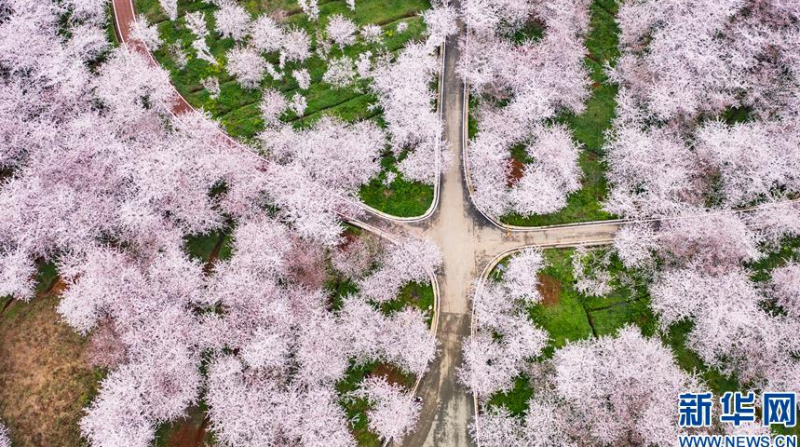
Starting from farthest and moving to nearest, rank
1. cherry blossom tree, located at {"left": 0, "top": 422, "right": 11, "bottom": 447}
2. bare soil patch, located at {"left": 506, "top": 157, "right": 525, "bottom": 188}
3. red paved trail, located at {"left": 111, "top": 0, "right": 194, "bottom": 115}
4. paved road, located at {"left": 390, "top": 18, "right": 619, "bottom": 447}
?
red paved trail, located at {"left": 111, "top": 0, "right": 194, "bottom": 115}
bare soil patch, located at {"left": 506, "top": 157, "right": 525, "bottom": 188}
paved road, located at {"left": 390, "top": 18, "right": 619, "bottom": 447}
cherry blossom tree, located at {"left": 0, "top": 422, "right": 11, "bottom": 447}

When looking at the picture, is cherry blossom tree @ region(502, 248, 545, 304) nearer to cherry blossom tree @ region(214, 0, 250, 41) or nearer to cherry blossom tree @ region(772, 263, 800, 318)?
cherry blossom tree @ region(772, 263, 800, 318)

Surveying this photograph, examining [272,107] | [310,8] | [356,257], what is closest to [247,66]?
[272,107]

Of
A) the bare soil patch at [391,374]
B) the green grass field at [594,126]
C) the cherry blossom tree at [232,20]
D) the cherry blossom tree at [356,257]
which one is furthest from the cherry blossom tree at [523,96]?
the cherry blossom tree at [232,20]

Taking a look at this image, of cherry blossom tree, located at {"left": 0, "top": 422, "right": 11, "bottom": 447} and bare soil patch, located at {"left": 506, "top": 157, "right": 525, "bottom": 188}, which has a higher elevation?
bare soil patch, located at {"left": 506, "top": 157, "right": 525, "bottom": 188}

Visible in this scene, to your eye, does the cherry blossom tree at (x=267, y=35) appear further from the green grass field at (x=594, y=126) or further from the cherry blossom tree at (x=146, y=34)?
the green grass field at (x=594, y=126)

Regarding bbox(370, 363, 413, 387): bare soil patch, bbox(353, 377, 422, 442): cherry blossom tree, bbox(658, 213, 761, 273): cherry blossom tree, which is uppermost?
bbox(658, 213, 761, 273): cherry blossom tree

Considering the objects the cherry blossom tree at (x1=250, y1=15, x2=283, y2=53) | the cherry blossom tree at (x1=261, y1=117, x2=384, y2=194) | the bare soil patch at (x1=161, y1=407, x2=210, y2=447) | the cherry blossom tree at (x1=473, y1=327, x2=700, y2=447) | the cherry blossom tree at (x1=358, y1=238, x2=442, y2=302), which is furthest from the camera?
the cherry blossom tree at (x1=250, y1=15, x2=283, y2=53)

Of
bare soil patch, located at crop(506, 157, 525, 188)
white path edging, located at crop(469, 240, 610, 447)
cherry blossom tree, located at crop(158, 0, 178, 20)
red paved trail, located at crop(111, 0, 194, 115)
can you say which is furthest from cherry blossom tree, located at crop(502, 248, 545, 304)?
cherry blossom tree, located at crop(158, 0, 178, 20)
